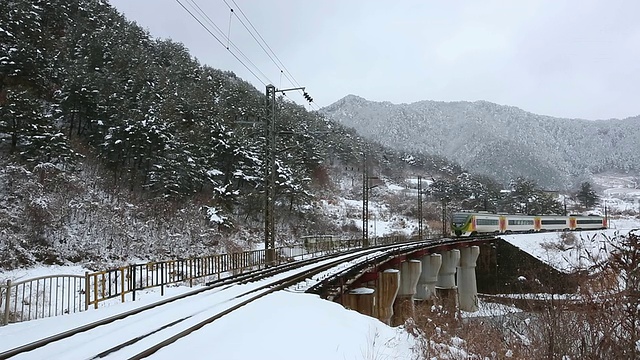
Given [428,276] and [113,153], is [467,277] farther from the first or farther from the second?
[113,153]

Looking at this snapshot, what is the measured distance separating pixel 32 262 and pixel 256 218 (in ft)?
96.8

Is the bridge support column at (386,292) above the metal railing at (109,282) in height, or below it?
below

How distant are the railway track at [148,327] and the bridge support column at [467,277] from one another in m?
38.1

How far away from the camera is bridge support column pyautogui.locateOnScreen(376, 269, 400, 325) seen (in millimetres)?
25688

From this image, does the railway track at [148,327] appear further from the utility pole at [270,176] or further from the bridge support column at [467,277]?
the bridge support column at [467,277]

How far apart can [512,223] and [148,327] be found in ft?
215

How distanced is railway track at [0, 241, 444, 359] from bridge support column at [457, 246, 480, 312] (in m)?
38.1

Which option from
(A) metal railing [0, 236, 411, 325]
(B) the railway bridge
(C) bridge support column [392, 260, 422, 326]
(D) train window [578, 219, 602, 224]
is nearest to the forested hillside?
(A) metal railing [0, 236, 411, 325]

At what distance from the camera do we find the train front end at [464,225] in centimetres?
5791

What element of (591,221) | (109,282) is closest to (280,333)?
(109,282)

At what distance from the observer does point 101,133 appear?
43656 mm

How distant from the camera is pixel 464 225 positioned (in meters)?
57.9

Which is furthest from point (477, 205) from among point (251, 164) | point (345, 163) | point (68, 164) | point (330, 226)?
point (68, 164)

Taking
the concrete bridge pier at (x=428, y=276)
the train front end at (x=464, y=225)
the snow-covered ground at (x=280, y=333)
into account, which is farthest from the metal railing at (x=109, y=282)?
the train front end at (x=464, y=225)
